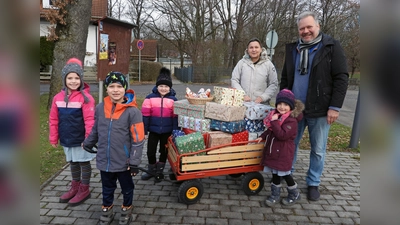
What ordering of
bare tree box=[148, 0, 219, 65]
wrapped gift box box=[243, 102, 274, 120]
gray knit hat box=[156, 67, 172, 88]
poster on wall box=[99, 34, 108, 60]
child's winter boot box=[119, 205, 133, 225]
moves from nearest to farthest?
1. child's winter boot box=[119, 205, 133, 225]
2. wrapped gift box box=[243, 102, 274, 120]
3. gray knit hat box=[156, 67, 172, 88]
4. poster on wall box=[99, 34, 108, 60]
5. bare tree box=[148, 0, 219, 65]

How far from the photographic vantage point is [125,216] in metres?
3.22

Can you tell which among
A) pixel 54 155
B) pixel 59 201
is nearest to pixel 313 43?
pixel 59 201

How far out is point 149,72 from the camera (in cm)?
2284

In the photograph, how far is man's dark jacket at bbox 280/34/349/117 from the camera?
3529 millimetres

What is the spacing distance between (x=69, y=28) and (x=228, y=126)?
6.45m

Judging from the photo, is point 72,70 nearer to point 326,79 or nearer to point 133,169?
point 133,169

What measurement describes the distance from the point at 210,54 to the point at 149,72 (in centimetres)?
512

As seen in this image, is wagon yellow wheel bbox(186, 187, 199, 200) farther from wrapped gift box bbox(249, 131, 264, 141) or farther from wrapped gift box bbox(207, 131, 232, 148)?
wrapped gift box bbox(249, 131, 264, 141)

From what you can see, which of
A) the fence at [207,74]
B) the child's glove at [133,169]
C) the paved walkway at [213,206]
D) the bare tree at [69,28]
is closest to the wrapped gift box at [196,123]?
the paved walkway at [213,206]

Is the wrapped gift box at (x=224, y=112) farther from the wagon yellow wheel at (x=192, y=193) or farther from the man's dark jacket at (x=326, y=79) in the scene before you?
the wagon yellow wheel at (x=192, y=193)

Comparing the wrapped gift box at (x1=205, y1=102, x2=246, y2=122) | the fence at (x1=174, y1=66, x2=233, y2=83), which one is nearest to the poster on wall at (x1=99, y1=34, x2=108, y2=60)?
the wrapped gift box at (x1=205, y1=102, x2=246, y2=122)

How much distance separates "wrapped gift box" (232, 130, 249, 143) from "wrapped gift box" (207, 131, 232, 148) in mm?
89

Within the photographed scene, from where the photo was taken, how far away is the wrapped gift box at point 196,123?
391 cm

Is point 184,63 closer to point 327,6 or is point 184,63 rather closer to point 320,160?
point 327,6
